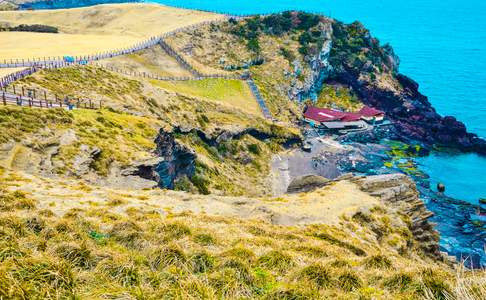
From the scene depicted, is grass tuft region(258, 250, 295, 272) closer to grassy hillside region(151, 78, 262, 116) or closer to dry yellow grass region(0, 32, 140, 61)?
grassy hillside region(151, 78, 262, 116)

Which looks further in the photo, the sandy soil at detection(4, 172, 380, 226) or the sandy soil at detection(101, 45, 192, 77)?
the sandy soil at detection(101, 45, 192, 77)

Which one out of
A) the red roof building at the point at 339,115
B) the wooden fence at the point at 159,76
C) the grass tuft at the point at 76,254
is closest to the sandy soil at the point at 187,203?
the grass tuft at the point at 76,254

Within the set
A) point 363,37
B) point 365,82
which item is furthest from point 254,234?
point 363,37

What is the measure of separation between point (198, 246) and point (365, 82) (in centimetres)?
11923

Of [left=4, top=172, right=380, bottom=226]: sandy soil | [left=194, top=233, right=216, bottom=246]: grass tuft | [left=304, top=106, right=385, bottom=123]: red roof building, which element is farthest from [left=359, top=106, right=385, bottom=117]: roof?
Answer: [left=194, top=233, right=216, bottom=246]: grass tuft

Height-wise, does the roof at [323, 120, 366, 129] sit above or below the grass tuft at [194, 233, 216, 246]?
below

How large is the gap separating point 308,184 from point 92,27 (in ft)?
451

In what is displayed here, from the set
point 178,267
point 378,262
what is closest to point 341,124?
point 378,262

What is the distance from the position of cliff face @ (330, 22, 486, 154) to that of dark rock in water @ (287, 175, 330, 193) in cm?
7196

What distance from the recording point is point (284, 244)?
21859 millimetres

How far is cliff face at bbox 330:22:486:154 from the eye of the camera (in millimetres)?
111250

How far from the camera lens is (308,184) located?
46.8 meters

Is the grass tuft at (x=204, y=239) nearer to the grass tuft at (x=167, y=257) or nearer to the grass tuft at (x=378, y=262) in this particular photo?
the grass tuft at (x=167, y=257)

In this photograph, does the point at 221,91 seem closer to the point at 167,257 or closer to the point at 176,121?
the point at 176,121
